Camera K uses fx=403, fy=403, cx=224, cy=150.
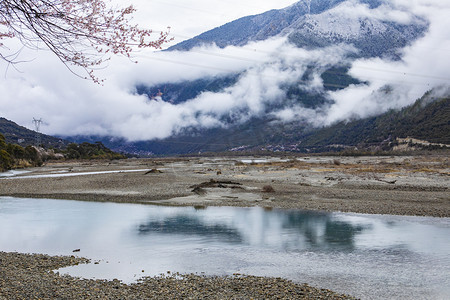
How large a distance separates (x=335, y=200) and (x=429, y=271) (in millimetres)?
18651

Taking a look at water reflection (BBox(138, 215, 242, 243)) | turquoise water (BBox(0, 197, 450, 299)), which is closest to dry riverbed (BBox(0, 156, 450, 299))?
turquoise water (BBox(0, 197, 450, 299))

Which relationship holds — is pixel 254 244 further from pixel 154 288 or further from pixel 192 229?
pixel 154 288

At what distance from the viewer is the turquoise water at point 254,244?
44.4ft

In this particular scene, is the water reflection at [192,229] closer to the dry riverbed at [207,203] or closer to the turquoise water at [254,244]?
the turquoise water at [254,244]

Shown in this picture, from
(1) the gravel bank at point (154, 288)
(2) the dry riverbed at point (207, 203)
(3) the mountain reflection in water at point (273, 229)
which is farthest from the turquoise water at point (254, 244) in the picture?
(2) the dry riverbed at point (207, 203)

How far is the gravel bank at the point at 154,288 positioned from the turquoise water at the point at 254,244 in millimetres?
929

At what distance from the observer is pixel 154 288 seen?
38.8 feet

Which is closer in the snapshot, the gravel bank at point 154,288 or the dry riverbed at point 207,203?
the gravel bank at point 154,288

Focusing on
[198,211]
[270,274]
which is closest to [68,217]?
[198,211]

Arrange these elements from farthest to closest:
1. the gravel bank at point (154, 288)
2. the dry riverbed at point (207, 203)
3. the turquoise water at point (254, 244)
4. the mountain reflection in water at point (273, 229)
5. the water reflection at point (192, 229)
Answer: the water reflection at point (192, 229) → the mountain reflection in water at point (273, 229) → the turquoise water at point (254, 244) → the dry riverbed at point (207, 203) → the gravel bank at point (154, 288)

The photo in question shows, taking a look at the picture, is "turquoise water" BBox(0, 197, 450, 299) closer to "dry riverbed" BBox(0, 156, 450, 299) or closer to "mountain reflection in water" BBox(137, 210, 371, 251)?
"mountain reflection in water" BBox(137, 210, 371, 251)

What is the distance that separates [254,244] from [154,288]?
25.8 feet

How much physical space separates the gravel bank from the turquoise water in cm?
93

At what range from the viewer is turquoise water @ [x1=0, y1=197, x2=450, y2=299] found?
1355cm
